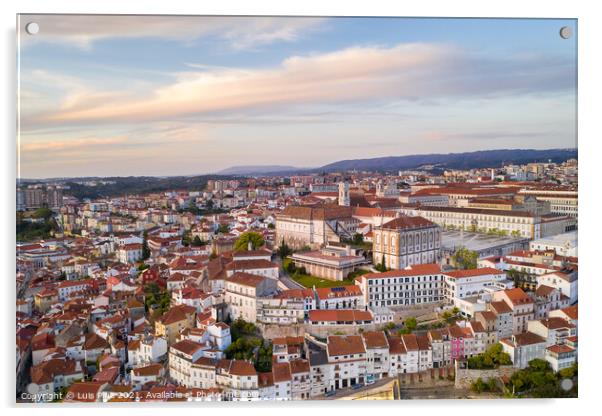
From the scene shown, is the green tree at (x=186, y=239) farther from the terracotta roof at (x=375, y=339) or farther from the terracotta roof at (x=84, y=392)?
the terracotta roof at (x=375, y=339)

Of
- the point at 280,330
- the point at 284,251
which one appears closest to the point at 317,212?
the point at 284,251

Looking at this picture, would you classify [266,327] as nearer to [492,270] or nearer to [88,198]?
[492,270]

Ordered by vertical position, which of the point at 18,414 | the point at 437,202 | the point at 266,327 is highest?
the point at 437,202

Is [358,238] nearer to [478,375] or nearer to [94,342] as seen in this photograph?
[478,375]

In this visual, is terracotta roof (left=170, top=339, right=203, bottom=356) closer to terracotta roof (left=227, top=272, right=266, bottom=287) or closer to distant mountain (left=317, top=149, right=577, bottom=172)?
terracotta roof (left=227, top=272, right=266, bottom=287)

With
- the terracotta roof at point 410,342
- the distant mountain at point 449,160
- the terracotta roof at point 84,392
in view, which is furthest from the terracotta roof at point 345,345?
the distant mountain at point 449,160

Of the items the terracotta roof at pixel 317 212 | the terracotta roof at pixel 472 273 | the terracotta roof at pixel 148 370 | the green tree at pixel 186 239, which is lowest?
the terracotta roof at pixel 148 370
